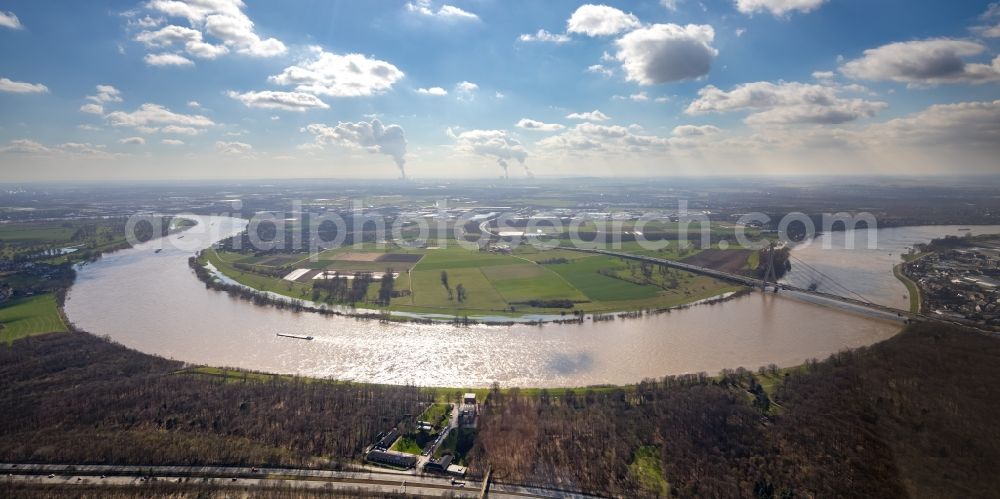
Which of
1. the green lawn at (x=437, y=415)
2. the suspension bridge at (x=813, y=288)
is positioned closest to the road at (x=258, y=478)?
the green lawn at (x=437, y=415)

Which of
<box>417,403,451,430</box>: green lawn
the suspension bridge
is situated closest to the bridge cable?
the suspension bridge

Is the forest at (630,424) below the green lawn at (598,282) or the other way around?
below

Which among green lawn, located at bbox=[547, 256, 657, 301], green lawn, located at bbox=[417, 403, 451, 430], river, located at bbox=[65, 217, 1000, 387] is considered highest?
green lawn, located at bbox=[547, 256, 657, 301]

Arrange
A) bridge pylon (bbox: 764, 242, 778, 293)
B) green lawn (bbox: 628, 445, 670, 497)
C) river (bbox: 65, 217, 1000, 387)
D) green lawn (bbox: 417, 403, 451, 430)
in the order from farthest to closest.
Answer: bridge pylon (bbox: 764, 242, 778, 293)
river (bbox: 65, 217, 1000, 387)
green lawn (bbox: 417, 403, 451, 430)
green lawn (bbox: 628, 445, 670, 497)

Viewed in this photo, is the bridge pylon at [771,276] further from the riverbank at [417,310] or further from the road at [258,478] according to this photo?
the road at [258,478]

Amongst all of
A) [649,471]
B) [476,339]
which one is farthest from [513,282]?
[649,471]

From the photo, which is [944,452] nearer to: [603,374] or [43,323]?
[603,374]

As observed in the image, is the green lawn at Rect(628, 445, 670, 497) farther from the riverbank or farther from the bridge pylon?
the bridge pylon
